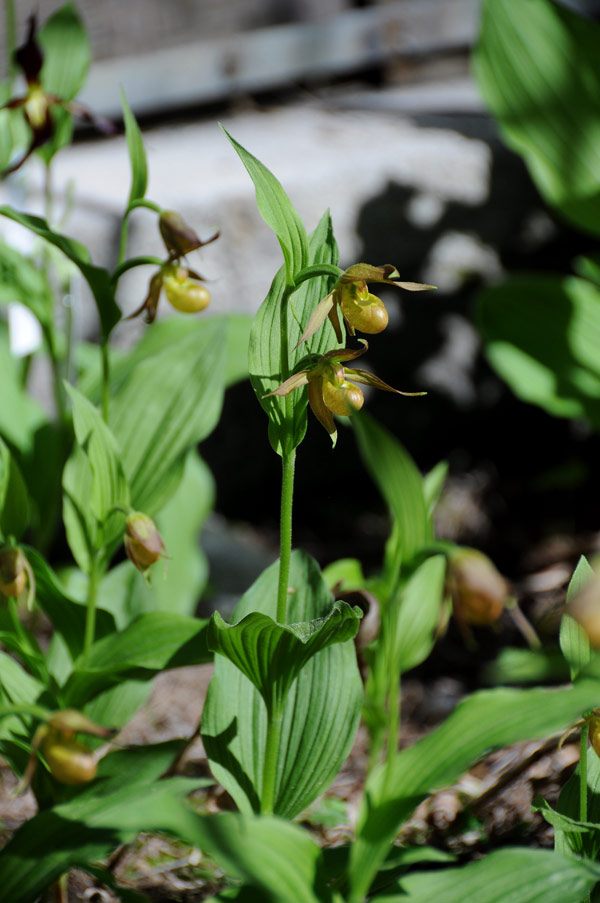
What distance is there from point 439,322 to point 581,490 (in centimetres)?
55

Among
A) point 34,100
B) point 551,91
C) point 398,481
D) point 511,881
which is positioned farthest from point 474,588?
point 551,91

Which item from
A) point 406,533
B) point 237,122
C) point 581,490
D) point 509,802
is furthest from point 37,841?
point 237,122

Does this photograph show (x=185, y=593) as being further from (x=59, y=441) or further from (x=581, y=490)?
(x=581, y=490)

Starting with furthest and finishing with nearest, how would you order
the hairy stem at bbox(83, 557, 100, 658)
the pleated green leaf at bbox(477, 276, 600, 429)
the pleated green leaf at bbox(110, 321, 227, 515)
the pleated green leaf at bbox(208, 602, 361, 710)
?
the pleated green leaf at bbox(477, 276, 600, 429)
the pleated green leaf at bbox(110, 321, 227, 515)
the hairy stem at bbox(83, 557, 100, 658)
the pleated green leaf at bbox(208, 602, 361, 710)

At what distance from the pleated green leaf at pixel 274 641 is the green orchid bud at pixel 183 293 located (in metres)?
0.34

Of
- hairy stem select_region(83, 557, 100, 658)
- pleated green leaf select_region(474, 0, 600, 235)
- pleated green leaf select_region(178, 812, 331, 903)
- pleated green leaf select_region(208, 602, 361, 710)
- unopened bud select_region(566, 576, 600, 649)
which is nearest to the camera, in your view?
unopened bud select_region(566, 576, 600, 649)

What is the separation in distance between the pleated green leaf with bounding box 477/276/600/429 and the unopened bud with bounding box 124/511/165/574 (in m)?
0.95

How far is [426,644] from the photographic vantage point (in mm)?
977

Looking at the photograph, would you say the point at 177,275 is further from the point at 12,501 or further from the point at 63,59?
the point at 63,59

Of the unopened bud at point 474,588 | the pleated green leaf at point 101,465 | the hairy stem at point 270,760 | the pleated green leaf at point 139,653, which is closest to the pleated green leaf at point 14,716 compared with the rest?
the pleated green leaf at point 139,653

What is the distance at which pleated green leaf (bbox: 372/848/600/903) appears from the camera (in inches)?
24.5

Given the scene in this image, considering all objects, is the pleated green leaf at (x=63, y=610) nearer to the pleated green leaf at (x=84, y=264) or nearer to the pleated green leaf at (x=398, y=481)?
the pleated green leaf at (x=84, y=264)

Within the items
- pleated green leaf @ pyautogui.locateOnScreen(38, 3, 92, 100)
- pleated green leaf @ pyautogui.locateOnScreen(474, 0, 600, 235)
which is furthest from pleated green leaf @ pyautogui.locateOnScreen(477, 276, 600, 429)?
pleated green leaf @ pyautogui.locateOnScreen(38, 3, 92, 100)

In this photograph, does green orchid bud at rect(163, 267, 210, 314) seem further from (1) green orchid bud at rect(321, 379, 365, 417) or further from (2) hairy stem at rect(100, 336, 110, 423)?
(1) green orchid bud at rect(321, 379, 365, 417)
